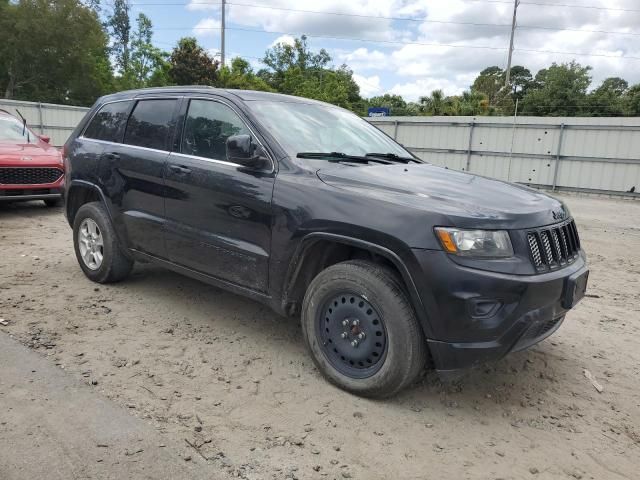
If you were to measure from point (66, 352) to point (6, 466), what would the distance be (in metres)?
1.29

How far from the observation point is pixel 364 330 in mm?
3125

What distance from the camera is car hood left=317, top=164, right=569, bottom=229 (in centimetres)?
288

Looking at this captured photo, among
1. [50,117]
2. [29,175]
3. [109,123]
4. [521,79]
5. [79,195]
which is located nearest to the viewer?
[109,123]

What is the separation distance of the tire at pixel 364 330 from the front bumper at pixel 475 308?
5.6 inches

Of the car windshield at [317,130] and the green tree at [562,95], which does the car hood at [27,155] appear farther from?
the green tree at [562,95]

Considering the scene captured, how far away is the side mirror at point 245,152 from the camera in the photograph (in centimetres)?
347

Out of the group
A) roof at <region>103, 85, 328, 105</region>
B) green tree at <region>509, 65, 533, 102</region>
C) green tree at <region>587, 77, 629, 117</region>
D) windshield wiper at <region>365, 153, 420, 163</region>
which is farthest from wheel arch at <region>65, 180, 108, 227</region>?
green tree at <region>509, 65, 533, 102</region>

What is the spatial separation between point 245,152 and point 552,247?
2001 millimetres

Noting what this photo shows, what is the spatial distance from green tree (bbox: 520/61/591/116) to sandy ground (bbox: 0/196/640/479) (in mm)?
39989

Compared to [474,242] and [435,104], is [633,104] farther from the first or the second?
[474,242]

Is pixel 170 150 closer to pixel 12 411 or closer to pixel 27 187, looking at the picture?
pixel 12 411

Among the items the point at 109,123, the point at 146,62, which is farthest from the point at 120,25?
the point at 109,123

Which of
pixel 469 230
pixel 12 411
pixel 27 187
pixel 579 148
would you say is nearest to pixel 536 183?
pixel 579 148

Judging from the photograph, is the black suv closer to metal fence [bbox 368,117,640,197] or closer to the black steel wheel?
the black steel wheel
